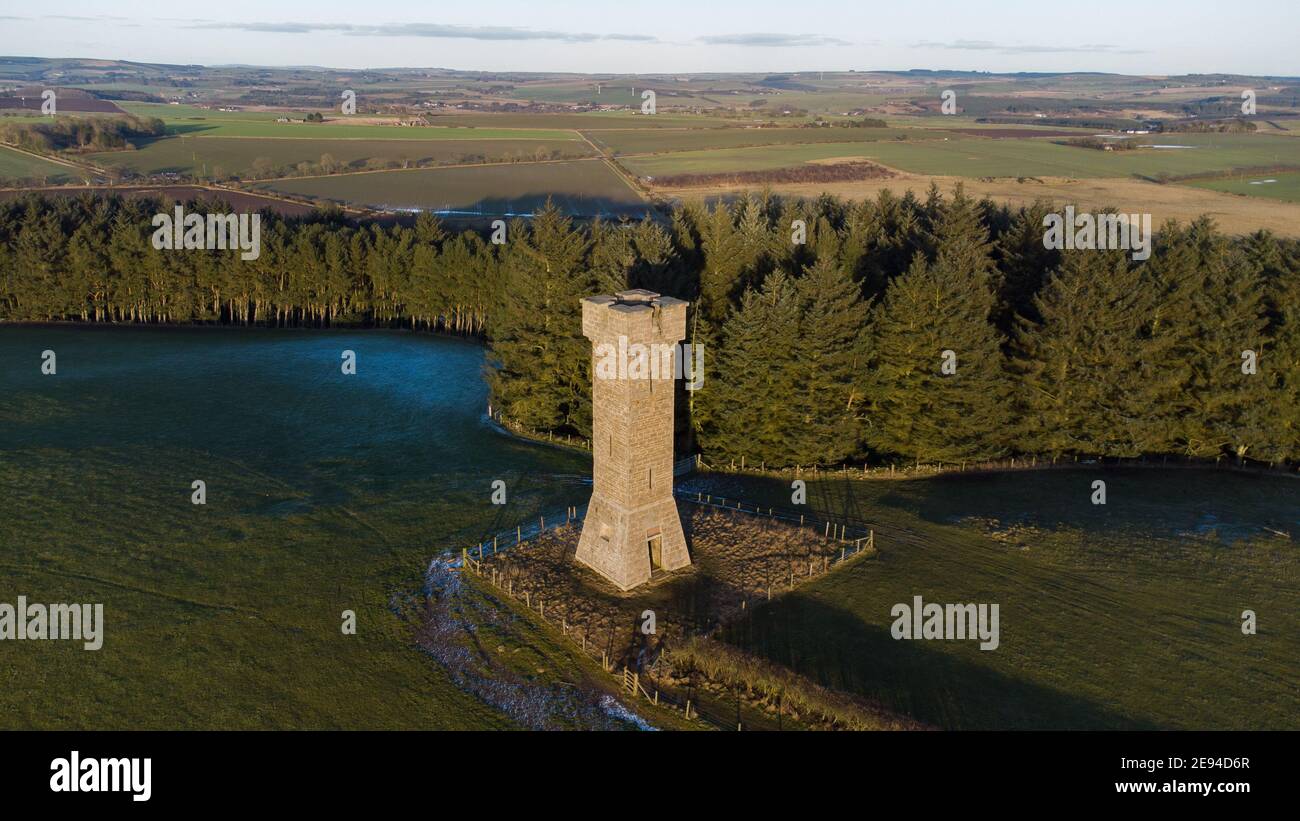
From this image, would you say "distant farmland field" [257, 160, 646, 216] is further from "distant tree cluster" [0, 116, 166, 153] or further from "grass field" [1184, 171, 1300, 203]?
"grass field" [1184, 171, 1300, 203]

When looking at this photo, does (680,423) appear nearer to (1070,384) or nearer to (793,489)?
(793,489)

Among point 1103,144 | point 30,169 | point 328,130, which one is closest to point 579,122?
point 328,130

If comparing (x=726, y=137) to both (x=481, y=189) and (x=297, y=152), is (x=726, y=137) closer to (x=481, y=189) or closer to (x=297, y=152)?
(x=481, y=189)

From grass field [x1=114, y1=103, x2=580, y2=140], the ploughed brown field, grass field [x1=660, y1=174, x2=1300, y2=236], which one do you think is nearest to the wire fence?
grass field [x1=660, y1=174, x2=1300, y2=236]

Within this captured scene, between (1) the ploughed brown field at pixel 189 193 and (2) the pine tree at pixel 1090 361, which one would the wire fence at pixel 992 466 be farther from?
(1) the ploughed brown field at pixel 189 193

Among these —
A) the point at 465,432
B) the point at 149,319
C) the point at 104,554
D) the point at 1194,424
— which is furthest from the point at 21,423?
the point at 1194,424
